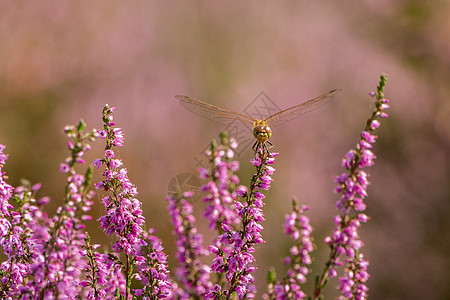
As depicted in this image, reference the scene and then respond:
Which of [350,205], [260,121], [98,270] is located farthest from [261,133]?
[98,270]

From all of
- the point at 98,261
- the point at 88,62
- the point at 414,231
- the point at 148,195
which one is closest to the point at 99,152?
the point at 148,195

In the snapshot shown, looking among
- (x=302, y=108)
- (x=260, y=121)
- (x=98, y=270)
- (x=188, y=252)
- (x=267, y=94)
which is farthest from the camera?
(x=267, y=94)

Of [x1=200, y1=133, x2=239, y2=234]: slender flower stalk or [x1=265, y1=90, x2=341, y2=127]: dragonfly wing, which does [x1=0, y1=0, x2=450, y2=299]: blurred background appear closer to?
[x1=265, y1=90, x2=341, y2=127]: dragonfly wing

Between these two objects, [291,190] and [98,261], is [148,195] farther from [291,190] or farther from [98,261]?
[98,261]

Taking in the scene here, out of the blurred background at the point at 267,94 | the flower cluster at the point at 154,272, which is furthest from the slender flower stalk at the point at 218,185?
the blurred background at the point at 267,94

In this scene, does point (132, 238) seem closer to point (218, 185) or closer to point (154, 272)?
point (154, 272)

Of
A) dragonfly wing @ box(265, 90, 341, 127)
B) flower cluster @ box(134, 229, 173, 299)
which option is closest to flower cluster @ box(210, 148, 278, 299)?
flower cluster @ box(134, 229, 173, 299)
